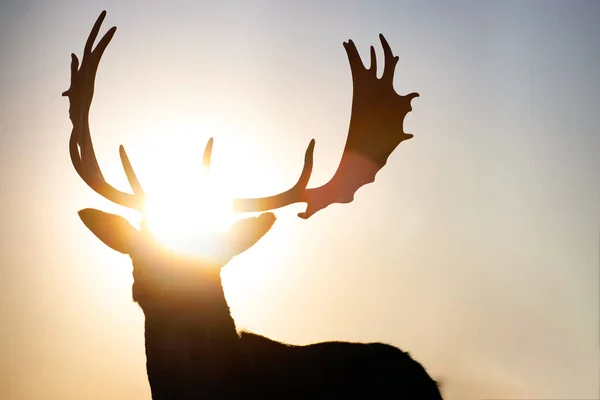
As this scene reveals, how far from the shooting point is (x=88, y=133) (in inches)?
48.6

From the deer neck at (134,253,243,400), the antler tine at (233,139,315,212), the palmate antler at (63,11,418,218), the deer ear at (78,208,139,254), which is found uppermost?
the palmate antler at (63,11,418,218)

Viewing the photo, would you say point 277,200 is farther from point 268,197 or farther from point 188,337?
point 188,337

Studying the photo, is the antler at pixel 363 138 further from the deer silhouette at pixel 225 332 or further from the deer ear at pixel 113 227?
the deer ear at pixel 113 227

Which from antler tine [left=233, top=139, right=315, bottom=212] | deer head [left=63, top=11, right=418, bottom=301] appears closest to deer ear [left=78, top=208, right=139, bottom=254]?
deer head [left=63, top=11, right=418, bottom=301]

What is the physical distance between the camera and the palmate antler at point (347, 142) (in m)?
1.18

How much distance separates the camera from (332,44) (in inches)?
53.6

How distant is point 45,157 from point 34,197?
10cm

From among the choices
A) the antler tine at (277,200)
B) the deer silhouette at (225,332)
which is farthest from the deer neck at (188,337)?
the antler tine at (277,200)

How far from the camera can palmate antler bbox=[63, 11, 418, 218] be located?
118cm

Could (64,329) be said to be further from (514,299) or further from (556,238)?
(556,238)

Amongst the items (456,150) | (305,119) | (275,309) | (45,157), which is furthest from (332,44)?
(45,157)

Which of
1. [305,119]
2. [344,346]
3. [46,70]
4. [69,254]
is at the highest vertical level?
[46,70]

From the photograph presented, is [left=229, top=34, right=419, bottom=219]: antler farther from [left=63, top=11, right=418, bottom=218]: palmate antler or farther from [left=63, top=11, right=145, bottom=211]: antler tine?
[left=63, top=11, right=145, bottom=211]: antler tine

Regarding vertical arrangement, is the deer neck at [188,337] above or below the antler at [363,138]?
below
